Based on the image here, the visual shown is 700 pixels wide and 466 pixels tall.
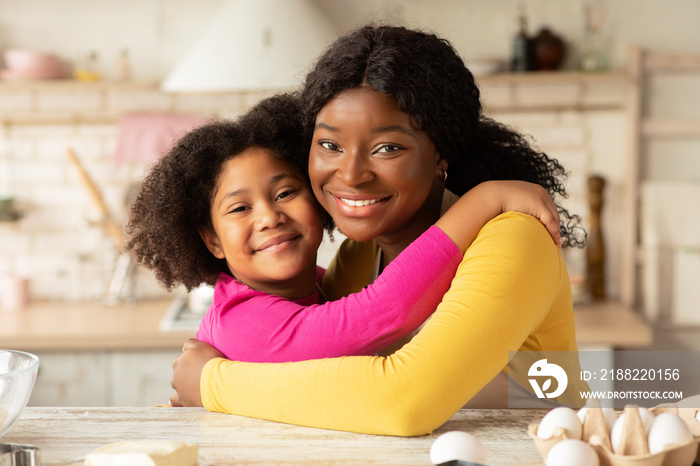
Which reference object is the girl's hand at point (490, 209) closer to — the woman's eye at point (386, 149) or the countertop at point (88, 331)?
the woman's eye at point (386, 149)

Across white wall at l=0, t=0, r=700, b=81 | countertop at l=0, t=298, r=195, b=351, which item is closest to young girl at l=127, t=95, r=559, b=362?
countertop at l=0, t=298, r=195, b=351

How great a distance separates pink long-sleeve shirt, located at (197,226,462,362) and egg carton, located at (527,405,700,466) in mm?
282

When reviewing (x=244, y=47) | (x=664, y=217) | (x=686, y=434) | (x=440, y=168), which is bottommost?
(x=664, y=217)

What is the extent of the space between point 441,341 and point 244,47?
990 mm

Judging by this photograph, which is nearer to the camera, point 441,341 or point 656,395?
point 441,341

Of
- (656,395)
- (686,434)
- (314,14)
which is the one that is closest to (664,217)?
(314,14)

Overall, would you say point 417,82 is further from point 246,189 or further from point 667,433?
point 667,433

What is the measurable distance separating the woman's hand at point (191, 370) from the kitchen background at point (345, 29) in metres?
2.02

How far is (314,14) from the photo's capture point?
1.68 metres

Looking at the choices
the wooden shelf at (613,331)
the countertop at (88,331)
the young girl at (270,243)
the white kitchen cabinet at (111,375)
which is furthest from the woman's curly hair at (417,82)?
the white kitchen cabinet at (111,375)

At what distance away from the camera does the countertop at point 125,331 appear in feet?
8.29

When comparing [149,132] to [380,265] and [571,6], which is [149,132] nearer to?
[571,6]

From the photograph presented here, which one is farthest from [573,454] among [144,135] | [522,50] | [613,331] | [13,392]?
[144,135]

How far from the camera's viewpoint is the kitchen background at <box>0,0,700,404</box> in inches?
115
